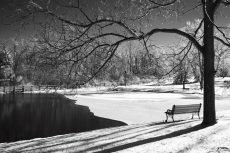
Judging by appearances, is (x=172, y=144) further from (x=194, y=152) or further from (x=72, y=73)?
(x=72, y=73)

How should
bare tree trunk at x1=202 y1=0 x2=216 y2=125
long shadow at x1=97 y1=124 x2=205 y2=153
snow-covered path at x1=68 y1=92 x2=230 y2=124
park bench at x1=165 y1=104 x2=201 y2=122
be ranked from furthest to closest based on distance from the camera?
1. snow-covered path at x1=68 y1=92 x2=230 y2=124
2. park bench at x1=165 y1=104 x2=201 y2=122
3. bare tree trunk at x1=202 y1=0 x2=216 y2=125
4. long shadow at x1=97 y1=124 x2=205 y2=153

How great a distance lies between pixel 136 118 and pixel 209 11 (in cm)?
1021

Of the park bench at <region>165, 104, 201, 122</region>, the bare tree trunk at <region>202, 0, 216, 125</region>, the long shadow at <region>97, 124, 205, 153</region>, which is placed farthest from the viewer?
the park bench at <region>165, 104, 201, 122</region>

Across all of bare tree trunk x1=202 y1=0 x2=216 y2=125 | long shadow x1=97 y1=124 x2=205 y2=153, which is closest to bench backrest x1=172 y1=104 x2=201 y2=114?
bare tree trunk x1=202 y1=0 x2=216 y2=125

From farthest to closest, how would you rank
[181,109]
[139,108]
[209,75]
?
[139,108] < [181,109] < [209,75]

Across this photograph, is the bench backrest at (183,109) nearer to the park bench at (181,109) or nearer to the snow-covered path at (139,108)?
the park bench at (181,109)

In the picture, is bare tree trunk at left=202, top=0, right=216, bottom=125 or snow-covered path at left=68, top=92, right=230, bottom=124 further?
snow-covered path at left=68, top=92, right=230, bottom=124

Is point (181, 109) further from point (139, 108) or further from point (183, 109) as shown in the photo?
point (139, 108)

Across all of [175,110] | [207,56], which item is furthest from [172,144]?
[175,110]

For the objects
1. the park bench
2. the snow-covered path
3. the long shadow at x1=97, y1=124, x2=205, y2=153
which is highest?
the park bench

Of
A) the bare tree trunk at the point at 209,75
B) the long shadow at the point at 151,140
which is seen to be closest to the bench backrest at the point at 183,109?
the bare tree trunk at the point at 209,75

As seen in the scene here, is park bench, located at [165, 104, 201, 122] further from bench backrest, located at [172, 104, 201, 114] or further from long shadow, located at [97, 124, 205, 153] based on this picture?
long shadow, located at [97, 124, 205, 153]

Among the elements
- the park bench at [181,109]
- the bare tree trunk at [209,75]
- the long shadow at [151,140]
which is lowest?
the long shadow at [151,140]

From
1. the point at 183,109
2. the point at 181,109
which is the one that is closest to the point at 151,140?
the point at 181,109
